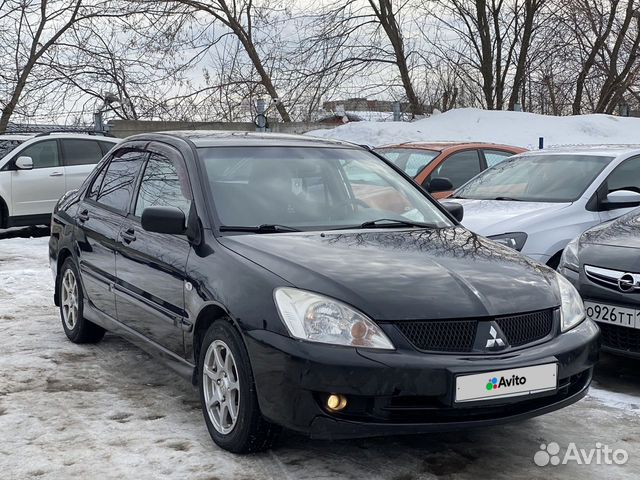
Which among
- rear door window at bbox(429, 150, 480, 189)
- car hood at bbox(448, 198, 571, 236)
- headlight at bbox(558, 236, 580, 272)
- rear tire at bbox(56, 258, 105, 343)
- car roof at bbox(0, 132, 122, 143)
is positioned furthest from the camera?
car roof at bbox(0, 132, 122, 143)

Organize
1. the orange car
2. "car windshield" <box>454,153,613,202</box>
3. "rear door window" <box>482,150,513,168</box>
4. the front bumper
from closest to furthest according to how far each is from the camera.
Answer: the front bumper
"car windshield" <box>454,153,613,202</box>
the orange car
"rear door window" <box>482,150,513,168</box>

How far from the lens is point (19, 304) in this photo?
24.2ft

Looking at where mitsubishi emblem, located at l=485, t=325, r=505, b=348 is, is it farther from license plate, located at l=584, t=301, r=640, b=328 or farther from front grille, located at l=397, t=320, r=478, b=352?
license plate, located at l=584, t=301, r=640, b=328

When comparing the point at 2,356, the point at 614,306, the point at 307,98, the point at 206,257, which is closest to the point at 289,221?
the point at 206,257

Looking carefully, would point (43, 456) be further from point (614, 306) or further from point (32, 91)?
point (32, 91)

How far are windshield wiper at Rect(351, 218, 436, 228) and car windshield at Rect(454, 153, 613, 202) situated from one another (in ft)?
8.97

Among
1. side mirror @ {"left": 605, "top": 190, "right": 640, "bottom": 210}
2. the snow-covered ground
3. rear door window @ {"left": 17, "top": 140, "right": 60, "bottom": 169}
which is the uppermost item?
rear door window @ {"left": 17, "top": 140, "right": 60, "bottom": 169}

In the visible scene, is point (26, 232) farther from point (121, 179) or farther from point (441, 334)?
point (441, 334)

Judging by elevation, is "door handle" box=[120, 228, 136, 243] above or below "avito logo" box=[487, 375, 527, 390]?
above

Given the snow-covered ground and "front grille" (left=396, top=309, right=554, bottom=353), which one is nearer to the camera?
"front grille" (left=396, top=309, right=554, bottom=353)

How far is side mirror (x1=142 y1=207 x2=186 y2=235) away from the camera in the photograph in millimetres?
4328

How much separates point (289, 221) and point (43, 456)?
1665 mm

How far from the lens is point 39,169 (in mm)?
12914

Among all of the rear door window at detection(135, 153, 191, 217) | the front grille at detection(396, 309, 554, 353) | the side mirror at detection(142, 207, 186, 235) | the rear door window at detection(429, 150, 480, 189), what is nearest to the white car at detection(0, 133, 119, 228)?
the rear door window at detection(429, 150, 480, 189)
